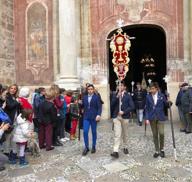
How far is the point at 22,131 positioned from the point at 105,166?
1.77m

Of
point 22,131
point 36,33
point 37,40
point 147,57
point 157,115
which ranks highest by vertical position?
point 36,33

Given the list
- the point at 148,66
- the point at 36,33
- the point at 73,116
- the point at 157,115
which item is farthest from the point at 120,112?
the point at 148,66

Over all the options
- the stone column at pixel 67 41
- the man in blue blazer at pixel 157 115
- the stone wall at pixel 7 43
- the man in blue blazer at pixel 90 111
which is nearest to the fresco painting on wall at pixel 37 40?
the stone wall at pixel 7 43

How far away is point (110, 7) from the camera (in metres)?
14.0

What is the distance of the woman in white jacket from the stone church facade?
634cm

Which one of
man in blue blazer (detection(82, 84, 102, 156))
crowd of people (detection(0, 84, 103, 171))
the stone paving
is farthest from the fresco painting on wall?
man in blue blazer (detection(82, 84, 102, 156))

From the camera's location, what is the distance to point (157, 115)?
725 cm

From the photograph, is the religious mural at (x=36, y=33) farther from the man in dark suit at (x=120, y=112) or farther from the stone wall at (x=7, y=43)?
the man in dark suit at (x=120, y=112)

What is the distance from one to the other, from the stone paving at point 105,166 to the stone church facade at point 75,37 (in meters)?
5.49

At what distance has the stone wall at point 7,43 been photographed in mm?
13750

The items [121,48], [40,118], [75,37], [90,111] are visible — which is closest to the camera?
[90,111]

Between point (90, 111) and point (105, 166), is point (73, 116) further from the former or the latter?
point (105, 166)

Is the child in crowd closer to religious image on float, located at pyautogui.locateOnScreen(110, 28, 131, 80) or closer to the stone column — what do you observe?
religious image on float, located at pyautogui.locateOnScreen(110, 28, 131, 80)

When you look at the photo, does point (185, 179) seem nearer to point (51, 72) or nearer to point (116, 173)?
point (116, 173)
